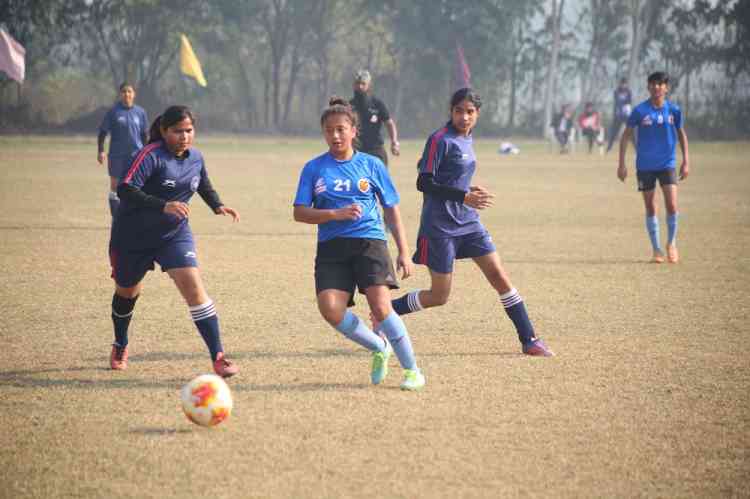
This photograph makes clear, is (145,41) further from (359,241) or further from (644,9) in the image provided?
(359,241)

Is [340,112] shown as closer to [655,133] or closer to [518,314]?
[518,314]

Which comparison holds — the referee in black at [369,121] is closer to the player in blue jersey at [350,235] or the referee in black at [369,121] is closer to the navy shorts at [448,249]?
the navy shorts at [448,249]

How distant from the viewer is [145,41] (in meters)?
53.4

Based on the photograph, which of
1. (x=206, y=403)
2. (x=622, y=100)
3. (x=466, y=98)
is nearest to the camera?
(x=206, y=403)

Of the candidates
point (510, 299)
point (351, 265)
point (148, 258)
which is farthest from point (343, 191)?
point (510, 299)

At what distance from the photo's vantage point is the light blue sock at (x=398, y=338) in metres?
5.72

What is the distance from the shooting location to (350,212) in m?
5.51

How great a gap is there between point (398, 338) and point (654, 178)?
6727 millimetres

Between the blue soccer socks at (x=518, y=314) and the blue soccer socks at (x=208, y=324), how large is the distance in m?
2.03

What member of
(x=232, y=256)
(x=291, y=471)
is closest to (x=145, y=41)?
(x=232, y=256)

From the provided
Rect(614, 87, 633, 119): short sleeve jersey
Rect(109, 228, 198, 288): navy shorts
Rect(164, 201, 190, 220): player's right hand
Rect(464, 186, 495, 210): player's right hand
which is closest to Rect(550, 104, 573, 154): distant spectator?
Rect(614, 87, 633, 119): short sleeve jersey

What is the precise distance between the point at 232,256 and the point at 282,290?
2.30 metres

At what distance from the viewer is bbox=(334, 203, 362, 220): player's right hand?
5.50 metres

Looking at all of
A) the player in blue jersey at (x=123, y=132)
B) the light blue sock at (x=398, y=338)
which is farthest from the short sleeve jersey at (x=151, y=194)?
the player in blue jersey at (x=123, y=132)
